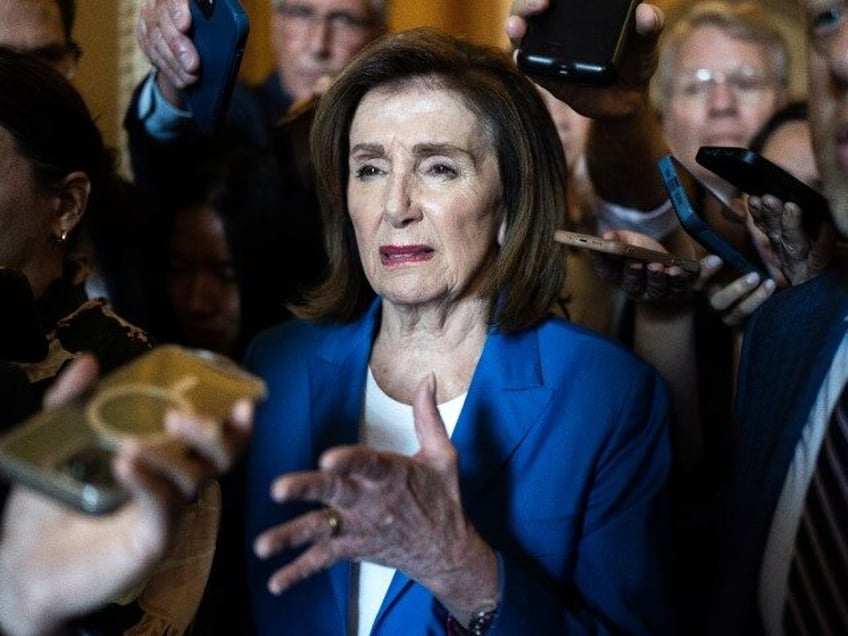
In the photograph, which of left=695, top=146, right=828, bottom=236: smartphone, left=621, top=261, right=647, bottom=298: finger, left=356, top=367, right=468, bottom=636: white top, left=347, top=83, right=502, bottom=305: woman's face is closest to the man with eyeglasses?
left=621, top=261, right=647, bottom=298: finger

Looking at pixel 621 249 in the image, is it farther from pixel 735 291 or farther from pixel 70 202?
pixel 70 202

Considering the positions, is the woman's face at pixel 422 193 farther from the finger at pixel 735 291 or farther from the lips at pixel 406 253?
the finger at pixel 735 291

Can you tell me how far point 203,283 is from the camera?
2.44m

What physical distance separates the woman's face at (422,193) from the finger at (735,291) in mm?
401

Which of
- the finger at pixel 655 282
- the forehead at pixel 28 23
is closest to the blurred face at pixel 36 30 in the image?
the forehead at pixel 28 23

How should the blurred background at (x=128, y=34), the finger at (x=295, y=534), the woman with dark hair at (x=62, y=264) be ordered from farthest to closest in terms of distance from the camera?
the blurred background at (x=128, y=34)
the woman with dark hair at (x=62, y=264)
the finger at (x=295, y=534)

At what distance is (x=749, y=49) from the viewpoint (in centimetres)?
288

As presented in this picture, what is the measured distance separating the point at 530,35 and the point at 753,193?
1.30 feet

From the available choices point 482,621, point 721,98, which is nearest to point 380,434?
point 482,621

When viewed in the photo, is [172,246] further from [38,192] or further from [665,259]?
[665,259]

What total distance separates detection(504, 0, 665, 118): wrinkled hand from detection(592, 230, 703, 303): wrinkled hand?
197 mm

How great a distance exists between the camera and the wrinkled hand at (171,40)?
1879mm

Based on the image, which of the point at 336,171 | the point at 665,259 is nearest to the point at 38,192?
the point at 336,171

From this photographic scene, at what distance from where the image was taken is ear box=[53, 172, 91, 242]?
1.81m
